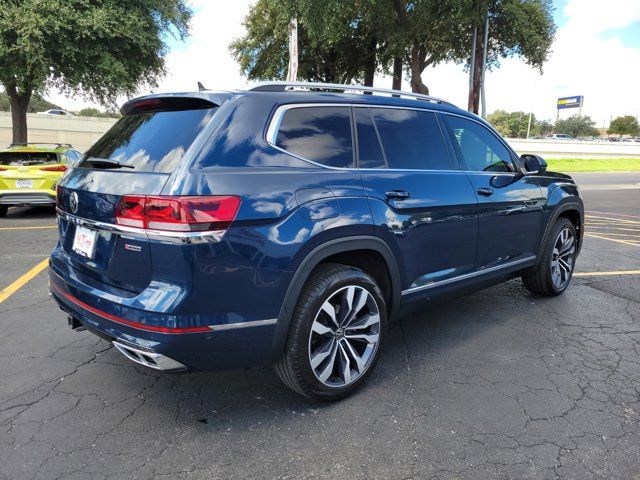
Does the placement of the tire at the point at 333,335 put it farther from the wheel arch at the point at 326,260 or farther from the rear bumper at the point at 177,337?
the rear bumper at the point at 177,337

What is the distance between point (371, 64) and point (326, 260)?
25154 mm

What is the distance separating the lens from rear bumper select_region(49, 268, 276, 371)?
7.57ft

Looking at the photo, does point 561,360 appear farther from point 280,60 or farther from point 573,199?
point 280,60

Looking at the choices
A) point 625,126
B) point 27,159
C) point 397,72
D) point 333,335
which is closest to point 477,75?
point 397,72

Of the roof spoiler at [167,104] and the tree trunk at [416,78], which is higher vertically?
the tree trunk at [416,78]

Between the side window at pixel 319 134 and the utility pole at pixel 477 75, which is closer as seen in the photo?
the side window at pixel 319 134

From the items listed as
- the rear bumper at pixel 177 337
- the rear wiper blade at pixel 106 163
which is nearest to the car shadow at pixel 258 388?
the rear bumper at pixel 177 337

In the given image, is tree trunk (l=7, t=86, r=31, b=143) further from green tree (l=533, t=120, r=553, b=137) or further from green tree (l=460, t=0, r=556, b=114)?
green tree (l=533, t=120, r=553, b=137)

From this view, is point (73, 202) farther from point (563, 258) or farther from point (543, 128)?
point (543, 128)

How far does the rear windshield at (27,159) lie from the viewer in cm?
879

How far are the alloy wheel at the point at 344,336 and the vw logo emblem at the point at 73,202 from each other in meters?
1.51

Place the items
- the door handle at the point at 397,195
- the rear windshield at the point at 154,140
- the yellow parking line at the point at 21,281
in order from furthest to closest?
the yellow parking line at the point at 21,281, the door handle at the point at 397,195, the rear windshield at the point at 154,140

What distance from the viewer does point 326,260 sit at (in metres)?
2.87

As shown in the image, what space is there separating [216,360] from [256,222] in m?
0.72
